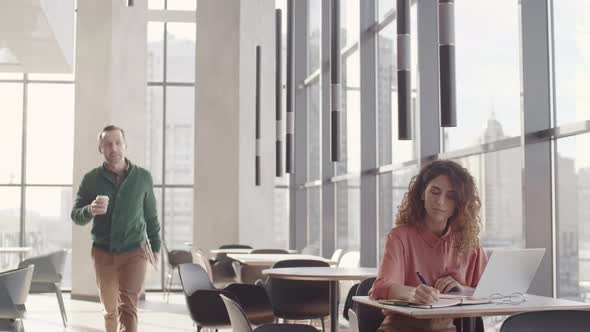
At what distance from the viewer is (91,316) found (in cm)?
967

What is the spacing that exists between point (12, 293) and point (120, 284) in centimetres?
63

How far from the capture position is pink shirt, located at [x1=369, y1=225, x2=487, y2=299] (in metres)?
3.17

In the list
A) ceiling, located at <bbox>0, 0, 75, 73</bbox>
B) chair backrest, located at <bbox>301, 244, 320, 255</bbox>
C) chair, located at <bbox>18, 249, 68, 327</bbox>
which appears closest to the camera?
ceiling, located at <bbox>0, 0, 75, 73</bbox>

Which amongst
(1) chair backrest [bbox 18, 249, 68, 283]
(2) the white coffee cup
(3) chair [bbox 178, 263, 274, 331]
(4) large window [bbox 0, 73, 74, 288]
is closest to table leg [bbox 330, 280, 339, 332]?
(3) chair [bbox 178, 263, 274, 331]

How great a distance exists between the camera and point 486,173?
19.7ft

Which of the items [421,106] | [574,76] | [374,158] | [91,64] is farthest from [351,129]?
[574,76]

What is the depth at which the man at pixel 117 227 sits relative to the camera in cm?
481

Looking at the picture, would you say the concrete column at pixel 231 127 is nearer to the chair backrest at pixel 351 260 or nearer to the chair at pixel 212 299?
the chair backrest at pixel 351 260

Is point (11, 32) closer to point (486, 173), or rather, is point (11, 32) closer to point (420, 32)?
point (420, 32)

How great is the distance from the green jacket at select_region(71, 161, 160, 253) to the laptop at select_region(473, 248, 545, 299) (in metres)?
2.61

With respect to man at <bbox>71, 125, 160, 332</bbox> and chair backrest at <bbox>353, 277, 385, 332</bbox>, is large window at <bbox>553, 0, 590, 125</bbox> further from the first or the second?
man at <bbox>71, 125, 160, 332</bbox>

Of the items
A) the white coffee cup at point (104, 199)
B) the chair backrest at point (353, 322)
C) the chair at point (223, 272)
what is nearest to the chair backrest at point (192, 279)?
the white coffee cup at point (104, 199)

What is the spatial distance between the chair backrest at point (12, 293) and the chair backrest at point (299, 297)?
188 centimetres

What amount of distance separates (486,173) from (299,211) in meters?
7.10
